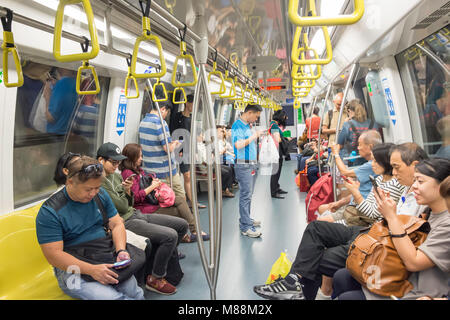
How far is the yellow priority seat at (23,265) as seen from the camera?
216 cm

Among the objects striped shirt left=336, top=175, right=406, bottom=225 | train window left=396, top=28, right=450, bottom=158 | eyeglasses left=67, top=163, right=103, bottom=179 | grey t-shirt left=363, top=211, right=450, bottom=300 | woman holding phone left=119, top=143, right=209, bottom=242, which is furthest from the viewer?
woman holding phone left=119, top=143, right=209, bottom=242

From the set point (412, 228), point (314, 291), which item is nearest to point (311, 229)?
point (314, 291)

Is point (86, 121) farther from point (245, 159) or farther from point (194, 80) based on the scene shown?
point (194, 80)

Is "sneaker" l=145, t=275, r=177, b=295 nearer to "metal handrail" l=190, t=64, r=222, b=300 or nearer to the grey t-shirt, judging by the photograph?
"metal handrail" l=190, t=64, r=222, b=300

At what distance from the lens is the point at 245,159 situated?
4.22 m

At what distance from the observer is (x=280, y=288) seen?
2.67m

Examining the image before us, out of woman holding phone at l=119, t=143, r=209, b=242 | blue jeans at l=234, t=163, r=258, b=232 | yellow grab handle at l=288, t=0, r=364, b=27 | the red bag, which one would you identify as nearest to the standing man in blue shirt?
blue jeans at l=234, t=163, r=258, b=232

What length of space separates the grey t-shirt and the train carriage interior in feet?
3.61

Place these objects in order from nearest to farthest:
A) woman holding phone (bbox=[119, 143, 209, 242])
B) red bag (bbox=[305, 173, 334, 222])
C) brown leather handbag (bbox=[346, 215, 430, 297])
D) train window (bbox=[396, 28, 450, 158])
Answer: brown leather handbag (bbox=[346, 215, 430, 297]) < train window (bbox=[396, 28, 450, 158]) < woman holding phone (bbox=[119, 143, 209, 242]) < red bag (bbox=[305, 173, 334, 222])

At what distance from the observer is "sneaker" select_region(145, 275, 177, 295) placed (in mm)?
2906

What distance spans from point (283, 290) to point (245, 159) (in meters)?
1.97

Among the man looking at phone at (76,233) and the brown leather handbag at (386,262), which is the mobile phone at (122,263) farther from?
the brown leather handbag at (386,262)

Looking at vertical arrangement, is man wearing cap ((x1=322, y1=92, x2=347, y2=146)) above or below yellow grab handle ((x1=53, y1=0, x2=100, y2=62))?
above

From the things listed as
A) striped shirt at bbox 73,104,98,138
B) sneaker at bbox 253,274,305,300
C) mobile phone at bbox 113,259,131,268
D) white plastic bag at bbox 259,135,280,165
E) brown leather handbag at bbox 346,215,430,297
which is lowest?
sneaker at bbox 253,274,305,300
